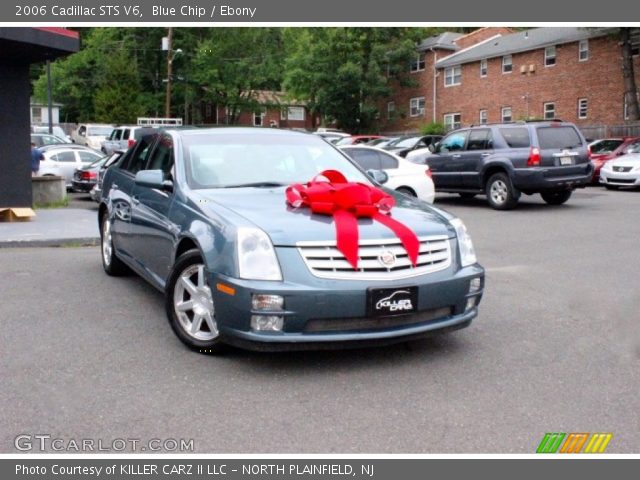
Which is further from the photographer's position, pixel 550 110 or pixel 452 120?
pixel 452 120

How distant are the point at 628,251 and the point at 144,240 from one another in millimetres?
6603

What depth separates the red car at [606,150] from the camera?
21.5 meters

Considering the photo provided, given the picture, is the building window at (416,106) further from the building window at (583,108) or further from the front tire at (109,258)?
the front tire at (109,258)

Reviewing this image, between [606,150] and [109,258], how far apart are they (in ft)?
62.2

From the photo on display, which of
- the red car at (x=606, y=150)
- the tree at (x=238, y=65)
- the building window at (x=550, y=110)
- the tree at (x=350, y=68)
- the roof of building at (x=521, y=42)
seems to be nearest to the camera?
the red car at (x=606, y=150)

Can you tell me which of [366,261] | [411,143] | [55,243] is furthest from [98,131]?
[366,261]

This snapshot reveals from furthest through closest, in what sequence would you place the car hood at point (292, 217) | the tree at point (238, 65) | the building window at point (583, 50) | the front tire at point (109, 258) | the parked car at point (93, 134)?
the tree at point (238, 65)
the parked car at point (93, 134)
the building window at point (583, 50)
the front tire at point (109, 258)
the car hood at point (292, 217)

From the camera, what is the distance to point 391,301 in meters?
4.78

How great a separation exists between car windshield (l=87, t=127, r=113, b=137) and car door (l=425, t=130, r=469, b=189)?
1108 inches

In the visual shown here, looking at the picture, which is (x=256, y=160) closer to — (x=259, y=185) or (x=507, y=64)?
(x=259, y=185)

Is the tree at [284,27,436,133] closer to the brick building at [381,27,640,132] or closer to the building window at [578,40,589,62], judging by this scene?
the brick building at [381,27,640,132]

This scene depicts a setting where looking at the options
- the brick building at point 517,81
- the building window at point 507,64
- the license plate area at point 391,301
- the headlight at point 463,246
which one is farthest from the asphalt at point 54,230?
the building window at point 507,64

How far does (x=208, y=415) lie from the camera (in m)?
4.15

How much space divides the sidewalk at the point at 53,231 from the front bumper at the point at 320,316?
6598 mm
